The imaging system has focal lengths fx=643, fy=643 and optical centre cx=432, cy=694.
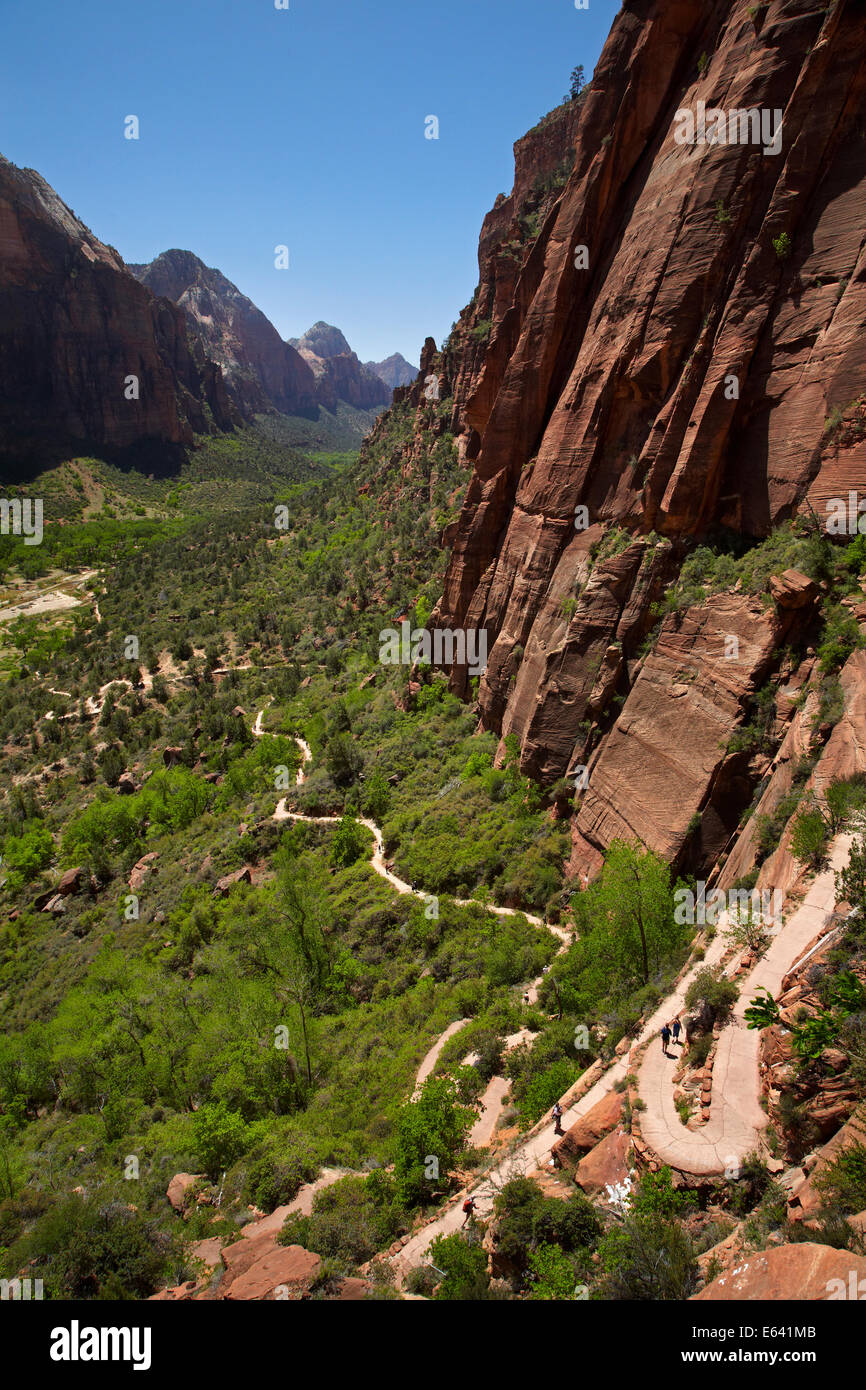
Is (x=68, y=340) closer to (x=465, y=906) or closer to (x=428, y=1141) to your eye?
(x=465, y=906)

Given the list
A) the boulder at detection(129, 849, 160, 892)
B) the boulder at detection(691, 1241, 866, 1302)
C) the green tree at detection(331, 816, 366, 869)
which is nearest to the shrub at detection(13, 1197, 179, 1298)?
the boulder at detection(691, 1241, 866, 1302)

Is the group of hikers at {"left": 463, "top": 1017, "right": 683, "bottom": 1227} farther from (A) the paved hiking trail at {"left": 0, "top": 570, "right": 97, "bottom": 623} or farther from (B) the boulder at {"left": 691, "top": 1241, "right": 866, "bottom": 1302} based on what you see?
(A) the paved hiking trail at {"left": 0, "top": 570, "right": 97, "bottom": 623}

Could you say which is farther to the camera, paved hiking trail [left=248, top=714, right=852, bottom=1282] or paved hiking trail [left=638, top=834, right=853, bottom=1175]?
paved hiking trail [left=248, top=714, right=852, bottom=1282]

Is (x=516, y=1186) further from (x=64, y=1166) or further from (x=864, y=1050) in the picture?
(x=64, y=1166)

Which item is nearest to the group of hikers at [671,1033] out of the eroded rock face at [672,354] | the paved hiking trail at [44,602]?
the eroded rock face at [672,354]

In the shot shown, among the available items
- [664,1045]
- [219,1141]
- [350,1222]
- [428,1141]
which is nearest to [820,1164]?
[664,1045]

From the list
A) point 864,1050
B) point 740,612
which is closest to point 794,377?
point 740,612
